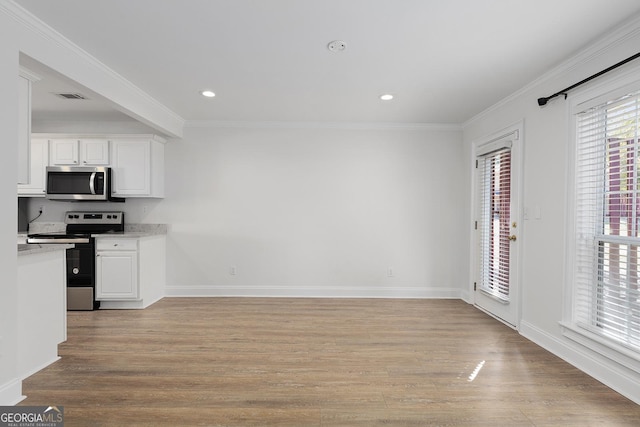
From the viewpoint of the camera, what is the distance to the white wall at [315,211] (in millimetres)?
4609

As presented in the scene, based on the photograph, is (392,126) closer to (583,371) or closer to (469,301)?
(469,301)

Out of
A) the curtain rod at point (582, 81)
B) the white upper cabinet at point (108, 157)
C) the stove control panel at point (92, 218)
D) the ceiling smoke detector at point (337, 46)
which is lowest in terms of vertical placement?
the stove control panel at point (92, 218)

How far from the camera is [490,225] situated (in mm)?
3939

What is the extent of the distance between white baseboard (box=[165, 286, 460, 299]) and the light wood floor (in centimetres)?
89

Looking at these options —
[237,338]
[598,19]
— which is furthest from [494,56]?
[237,338]

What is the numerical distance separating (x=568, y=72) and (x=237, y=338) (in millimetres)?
3831

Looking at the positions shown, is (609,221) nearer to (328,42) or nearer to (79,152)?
(328,42)

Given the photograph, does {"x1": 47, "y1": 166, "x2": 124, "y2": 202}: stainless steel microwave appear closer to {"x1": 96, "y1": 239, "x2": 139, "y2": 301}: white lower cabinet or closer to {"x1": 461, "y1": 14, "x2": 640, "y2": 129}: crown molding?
{"x1": 96, "y1": 239, "x2": 139, "y2": 301}: white lower cabinet

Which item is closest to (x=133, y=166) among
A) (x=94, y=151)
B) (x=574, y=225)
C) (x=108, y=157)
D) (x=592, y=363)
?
(x=108, y=157)

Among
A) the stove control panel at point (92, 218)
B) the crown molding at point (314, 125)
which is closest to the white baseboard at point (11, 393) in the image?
the stove control panel at point (92, 218)

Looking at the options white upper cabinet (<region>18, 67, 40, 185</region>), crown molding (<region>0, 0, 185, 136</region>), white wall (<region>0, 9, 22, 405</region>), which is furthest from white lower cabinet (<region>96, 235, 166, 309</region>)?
white wall (<region>0, 9, 22, 405</region>)

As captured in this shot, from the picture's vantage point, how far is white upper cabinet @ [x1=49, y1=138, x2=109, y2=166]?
419 cm

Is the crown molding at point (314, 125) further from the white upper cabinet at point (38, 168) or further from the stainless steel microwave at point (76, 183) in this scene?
the white upper cabinet at point (38, 168)

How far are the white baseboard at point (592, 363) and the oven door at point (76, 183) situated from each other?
17.4 feet
